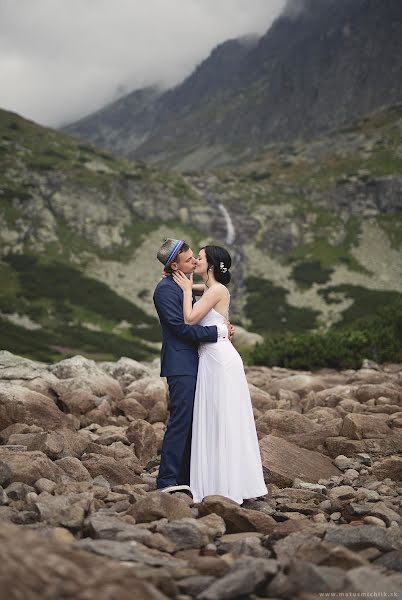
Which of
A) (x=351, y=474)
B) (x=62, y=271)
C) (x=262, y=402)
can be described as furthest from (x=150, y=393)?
(x=62, y=271)

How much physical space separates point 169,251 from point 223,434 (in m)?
2.69

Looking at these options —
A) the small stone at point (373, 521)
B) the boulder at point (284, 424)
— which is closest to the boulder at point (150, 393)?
the boulder at point (284, 424)

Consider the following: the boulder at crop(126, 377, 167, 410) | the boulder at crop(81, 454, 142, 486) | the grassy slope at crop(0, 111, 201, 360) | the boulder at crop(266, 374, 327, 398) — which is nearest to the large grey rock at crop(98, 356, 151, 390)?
the boulder at crop(126, 377, 167, 410)

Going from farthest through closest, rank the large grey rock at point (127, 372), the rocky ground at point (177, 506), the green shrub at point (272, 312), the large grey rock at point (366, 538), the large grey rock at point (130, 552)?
the green shrub at point (272, 312) < the large grey rock at point (127, 372) < the large grey rock at point (366, 538) < the large grey rock at point (130, 552) < the rocky ground at point (177, 506)

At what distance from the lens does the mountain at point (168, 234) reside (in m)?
76.7

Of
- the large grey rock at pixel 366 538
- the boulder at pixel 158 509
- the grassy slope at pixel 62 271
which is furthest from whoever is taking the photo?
the grassy slope at pixel 62 271

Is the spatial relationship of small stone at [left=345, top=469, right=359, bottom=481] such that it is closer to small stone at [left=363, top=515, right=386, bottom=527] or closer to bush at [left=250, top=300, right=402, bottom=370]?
small stone at [left=363, top=515, right=386, bottom=527]

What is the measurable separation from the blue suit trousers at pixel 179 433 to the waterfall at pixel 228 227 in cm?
9951

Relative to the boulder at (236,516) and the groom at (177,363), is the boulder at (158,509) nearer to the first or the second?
the boulder at (236,516)

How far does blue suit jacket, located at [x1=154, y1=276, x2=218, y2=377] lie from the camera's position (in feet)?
25.2

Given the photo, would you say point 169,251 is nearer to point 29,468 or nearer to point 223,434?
point 223,434

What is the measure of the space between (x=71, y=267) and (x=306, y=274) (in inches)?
1627

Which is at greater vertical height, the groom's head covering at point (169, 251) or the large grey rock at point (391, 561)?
the groom's head covering at point (169, 251)

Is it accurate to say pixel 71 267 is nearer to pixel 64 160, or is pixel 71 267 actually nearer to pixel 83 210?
pixel 83 210
